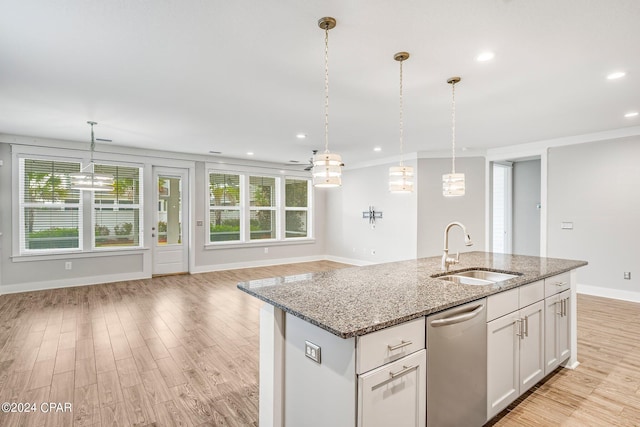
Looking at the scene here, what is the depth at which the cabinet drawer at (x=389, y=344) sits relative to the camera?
133 cm

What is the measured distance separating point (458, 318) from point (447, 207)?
5.23 metres

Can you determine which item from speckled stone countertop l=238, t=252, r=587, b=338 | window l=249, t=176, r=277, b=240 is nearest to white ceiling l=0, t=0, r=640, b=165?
Result: speckled stone countertop l=238, t=252, r=587, b=338

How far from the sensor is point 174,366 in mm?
2816

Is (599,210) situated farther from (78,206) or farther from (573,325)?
(78,206)

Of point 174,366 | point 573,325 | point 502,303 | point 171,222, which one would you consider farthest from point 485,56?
point 171,222

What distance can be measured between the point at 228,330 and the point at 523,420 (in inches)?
113

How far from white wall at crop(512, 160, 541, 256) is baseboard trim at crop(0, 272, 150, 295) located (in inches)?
314

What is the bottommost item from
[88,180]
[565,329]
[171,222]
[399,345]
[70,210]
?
[565,329]

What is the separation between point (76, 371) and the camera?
2.73 meters

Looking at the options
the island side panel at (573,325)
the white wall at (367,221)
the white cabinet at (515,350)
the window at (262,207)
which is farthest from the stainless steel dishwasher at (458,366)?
the window at (262,207)

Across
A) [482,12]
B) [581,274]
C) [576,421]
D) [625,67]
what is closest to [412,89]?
[482,12]

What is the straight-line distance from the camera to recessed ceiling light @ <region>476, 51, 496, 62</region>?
8.33 feet

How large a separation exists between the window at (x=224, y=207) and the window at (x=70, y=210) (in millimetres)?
1481

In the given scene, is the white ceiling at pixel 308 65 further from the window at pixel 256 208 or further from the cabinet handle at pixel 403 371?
the window at pixel 256 208
